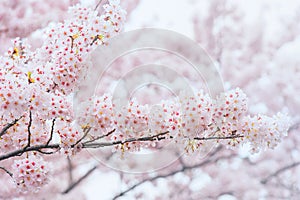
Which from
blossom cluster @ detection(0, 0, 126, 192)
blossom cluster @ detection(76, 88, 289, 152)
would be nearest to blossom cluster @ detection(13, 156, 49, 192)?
blossom cluster @ detection(0, 0, 126, 192)

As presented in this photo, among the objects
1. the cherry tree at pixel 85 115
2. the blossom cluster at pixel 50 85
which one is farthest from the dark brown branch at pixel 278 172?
the blossom cluster at pixel 50 85

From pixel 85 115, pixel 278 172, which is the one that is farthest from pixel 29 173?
pixel 278 172

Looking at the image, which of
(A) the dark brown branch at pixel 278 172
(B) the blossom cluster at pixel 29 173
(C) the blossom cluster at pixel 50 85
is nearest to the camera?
(C) the blossom cluster at pixel 50 85

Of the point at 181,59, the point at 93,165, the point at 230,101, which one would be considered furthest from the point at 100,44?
the point at 181,59

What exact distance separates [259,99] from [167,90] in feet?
3.11

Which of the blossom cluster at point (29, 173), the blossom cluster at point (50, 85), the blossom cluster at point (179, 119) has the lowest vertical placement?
the blossom cluster at point (29, 173)

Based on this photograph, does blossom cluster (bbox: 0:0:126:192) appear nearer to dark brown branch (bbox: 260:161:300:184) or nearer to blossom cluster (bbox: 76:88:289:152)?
blossom cluster (bbox: 76:88:289:152)

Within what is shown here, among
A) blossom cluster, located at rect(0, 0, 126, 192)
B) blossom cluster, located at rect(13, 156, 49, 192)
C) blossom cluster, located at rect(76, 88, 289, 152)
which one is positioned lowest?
blossom cluster, located at rect(13, 156, 49, 192)

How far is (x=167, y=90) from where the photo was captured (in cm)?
421

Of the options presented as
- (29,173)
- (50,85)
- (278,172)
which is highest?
(278,172)

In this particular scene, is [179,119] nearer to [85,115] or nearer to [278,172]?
[85,115]

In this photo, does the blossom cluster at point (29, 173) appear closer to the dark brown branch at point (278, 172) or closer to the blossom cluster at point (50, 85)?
the blossom cluster at point (50, 85)

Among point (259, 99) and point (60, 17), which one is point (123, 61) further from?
point (259, 99)

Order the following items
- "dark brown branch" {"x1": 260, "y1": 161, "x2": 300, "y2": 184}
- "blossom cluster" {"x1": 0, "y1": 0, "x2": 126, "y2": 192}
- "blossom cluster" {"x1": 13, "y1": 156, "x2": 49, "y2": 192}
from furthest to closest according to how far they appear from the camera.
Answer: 1. "dark brown branch" {"x1": 260, "y1": 161, "x2": 300, "y2": 184}
2. "blossom cluster" {"x1": 13, "y1": 156, "x2": 49, "y2": 192}
3. "blossom cluster" {"x1": 0, "y1": 0, "x2": 126, "y2": 192}
